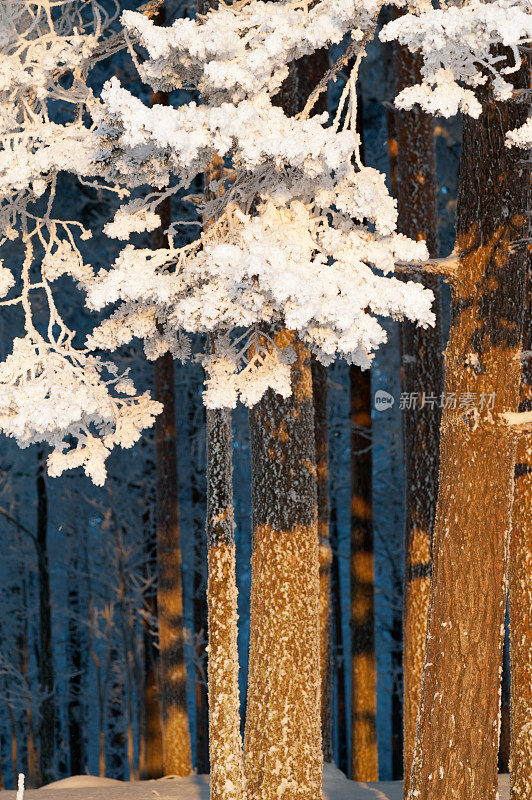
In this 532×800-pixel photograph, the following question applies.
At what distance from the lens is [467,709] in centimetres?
588

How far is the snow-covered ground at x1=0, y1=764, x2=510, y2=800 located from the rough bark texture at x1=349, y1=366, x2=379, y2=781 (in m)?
2.72

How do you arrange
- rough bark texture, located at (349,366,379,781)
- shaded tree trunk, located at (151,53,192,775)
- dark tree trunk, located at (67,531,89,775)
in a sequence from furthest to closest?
dark tree trunk, located at (67,531,89,775) → rough bark texture, located at (349,366,379,781) → shaded tree trunk, located at (151,53,192,775)

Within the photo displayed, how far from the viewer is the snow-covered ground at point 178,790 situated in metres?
10.1

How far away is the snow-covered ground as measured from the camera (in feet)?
33.0

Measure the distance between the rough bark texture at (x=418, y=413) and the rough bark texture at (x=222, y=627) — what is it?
9.66ft

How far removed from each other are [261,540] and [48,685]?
38.1 ft

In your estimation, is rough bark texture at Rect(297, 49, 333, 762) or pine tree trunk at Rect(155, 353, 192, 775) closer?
rough bark texture at Rect(297, 49, 333, 762)

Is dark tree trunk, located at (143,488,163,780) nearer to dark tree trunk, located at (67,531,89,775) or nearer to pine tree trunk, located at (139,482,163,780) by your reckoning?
pine tree trunk, located at (139,482,163,780)

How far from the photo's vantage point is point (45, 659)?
59.5 feet

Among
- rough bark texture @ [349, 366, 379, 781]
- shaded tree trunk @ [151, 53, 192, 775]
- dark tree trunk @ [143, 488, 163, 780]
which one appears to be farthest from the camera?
dark tree trunk @ [143, 488, 163, 780]

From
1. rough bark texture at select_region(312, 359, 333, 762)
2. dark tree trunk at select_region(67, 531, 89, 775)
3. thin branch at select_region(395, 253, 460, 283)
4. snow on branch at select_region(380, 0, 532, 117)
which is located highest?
snow on branch at select_region(380, 0, 532, 117)

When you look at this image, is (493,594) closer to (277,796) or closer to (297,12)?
(277,796)

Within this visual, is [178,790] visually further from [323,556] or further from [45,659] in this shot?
[45,659]

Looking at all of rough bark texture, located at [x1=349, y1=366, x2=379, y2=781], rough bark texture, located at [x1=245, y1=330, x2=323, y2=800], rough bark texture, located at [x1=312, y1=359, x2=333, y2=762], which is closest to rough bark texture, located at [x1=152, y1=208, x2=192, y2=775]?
rough bark texture, located at [x1=312, y1=359, x2=333, y2=762]
